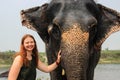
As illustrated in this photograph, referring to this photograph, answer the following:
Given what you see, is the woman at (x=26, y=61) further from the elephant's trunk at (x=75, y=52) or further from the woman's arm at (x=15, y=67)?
the elephant's trunk at (x=75, y=52)

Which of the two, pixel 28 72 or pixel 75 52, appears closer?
pixel 75 52

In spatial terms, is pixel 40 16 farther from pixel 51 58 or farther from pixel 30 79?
pixel 30 79

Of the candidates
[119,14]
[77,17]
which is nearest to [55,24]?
[77,17]

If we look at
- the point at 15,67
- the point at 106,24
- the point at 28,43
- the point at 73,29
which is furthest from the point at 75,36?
the point at 106,24

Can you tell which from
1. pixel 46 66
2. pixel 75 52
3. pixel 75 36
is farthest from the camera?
pixel 46 66

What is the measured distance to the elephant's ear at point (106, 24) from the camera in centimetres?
582

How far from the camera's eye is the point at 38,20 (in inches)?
236

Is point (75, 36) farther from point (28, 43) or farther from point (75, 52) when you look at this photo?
point (28, 43)

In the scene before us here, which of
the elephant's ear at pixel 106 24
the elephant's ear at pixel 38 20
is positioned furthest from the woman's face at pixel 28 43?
the elephant's ear at pixel 106 24

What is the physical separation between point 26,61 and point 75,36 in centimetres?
63

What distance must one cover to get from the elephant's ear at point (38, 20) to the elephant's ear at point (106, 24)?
2.31 feet

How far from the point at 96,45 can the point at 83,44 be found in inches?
A: 34.8

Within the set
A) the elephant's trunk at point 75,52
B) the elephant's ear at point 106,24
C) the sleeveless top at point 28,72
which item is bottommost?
the sleeveless top at point 28,72

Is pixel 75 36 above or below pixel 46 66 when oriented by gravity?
above
